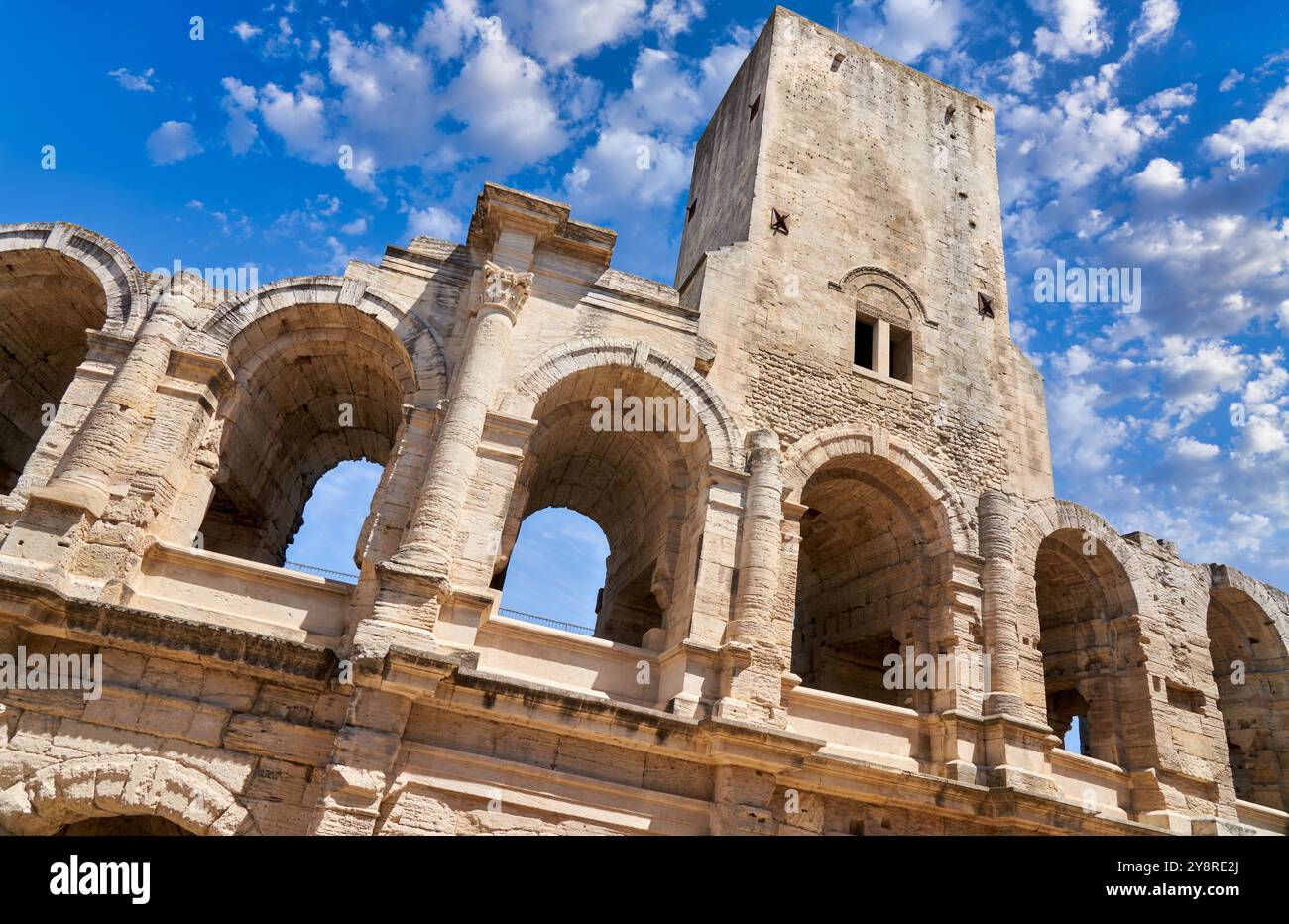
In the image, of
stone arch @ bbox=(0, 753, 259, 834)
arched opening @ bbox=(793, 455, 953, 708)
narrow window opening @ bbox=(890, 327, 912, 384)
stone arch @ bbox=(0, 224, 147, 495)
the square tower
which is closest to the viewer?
stone arch @ bbox=(0, 753, 259, 834)

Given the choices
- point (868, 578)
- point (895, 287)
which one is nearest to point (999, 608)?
point (868, 578)

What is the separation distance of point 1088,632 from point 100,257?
1515 centimetres

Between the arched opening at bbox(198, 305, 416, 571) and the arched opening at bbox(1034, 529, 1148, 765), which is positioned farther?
the arched opening at bbox(1034, 529, 1148, 765)

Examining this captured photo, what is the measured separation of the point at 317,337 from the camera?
36.7ft

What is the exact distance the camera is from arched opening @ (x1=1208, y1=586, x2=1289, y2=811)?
14281 mm

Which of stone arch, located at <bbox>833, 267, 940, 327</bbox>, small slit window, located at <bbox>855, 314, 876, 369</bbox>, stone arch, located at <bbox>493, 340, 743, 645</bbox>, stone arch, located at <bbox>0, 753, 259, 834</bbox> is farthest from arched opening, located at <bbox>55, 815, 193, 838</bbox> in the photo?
stone arch, located at <bbox>833, 267, 940, 327</bbox>

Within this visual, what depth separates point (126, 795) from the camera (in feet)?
25.8

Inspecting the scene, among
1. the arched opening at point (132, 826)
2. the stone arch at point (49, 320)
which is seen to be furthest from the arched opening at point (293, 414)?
the arched opening at point (132, 826)

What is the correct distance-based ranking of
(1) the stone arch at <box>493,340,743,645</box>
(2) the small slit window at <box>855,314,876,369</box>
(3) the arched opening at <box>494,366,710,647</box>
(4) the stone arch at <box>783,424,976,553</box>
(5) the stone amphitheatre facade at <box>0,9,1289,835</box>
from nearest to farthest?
1. (5) the stone amphitheatre facade at <box>0,9,1289,835</box>
2. (1) the stone arch at <box>493,340,743,645</box>
3. (3) the arched opening at <box>494,366,710,647</box>
4. (4) the stone arch at <box>783,424,976,553</box>
5. (2) the small slit window at <box>855,314,876,369</box>

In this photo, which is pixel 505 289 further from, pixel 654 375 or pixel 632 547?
pixel 632 547

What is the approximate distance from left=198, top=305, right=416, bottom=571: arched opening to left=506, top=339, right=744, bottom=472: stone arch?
5.54ft

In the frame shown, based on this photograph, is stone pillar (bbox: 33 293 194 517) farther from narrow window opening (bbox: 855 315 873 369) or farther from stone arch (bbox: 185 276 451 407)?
narrow window opening (bbox: 855 315 873 369)

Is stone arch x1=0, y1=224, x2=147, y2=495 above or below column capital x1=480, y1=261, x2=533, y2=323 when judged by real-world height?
below
